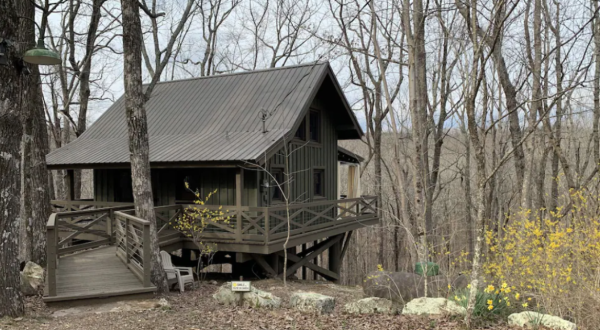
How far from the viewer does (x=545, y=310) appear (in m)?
7.16

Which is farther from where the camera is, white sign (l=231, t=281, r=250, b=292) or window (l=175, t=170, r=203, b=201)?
window (l=175, t=170, r=203, b=201)

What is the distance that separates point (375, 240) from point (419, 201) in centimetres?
1854

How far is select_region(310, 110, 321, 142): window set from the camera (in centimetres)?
1611

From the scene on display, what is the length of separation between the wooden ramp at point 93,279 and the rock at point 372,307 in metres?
3.70

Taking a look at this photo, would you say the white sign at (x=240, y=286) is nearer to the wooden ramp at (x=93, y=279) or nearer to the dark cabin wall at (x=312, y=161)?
the wooden ramp at (x=93, y=279)

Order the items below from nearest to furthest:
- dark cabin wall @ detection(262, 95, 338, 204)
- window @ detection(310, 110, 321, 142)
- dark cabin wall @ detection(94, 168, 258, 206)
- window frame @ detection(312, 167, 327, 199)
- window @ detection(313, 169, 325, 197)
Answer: dark cabin wall @ detection(94, 168, 258, 206), dark cabin wall @ detection(262, 95, 338, 204), window frame @ detection(312, 167, 327, 199), window @ detection(310, 110, 321, 142), window @ detection(313, 169, 325, 197)

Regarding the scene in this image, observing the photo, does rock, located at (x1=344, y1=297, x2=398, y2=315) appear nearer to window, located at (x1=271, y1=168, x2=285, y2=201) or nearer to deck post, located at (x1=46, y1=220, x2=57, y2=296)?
deck post, located at (x1=46, y1=220, x2=57, y2=296)

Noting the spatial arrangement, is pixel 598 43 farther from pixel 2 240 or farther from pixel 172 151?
pixel 2 240

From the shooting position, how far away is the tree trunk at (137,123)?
9.39m

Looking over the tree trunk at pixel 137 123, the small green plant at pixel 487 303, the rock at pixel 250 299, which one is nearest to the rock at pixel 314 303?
the rock at pixel 250 299

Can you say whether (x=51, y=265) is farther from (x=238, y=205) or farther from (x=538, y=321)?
(x=538, y=321)

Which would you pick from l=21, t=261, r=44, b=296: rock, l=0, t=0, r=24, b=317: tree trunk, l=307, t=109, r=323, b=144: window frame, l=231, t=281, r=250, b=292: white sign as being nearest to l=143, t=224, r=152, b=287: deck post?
l=231, t=281, r=250, b=292: white sign

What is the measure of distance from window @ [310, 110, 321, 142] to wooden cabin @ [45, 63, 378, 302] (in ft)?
0.11

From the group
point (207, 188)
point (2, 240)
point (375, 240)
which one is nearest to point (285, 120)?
point (207, 188)
